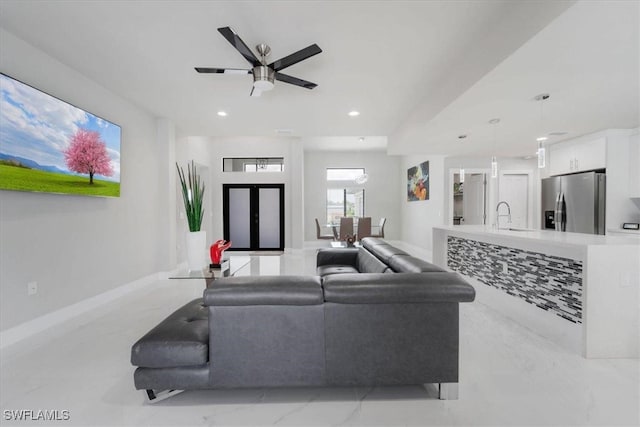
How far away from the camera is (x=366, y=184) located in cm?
941

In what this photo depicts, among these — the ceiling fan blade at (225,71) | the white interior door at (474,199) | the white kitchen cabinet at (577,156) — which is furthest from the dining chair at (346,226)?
the ceiling fan blade at (225,71)

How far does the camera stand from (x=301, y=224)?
791 centimetres

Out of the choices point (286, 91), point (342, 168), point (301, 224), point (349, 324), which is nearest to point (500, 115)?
point (286, 91)

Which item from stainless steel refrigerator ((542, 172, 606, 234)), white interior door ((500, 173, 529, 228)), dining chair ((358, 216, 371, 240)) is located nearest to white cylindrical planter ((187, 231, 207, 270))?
dining chair ((358, 216, 371, 240))

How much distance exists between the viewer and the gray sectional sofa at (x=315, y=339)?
1.70 meters

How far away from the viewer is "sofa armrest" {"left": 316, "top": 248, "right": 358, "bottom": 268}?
4.09 metres

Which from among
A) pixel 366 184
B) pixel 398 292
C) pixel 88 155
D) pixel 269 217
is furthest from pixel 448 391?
pixel 366 184

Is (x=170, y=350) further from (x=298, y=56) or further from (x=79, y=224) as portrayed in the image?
(x=79, y=224)

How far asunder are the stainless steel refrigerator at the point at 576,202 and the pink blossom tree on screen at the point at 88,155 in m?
7.00

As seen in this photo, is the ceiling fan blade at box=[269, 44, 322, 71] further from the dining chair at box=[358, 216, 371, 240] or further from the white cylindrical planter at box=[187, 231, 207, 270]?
the dining chair at box=[358, 216, 371, 240]

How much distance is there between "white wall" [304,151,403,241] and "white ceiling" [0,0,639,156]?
15.7ft

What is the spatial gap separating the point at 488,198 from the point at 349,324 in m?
6.27

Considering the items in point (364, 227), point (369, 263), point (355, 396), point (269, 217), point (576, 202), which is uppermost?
point (576, 202)

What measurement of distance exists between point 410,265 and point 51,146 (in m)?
3.52
